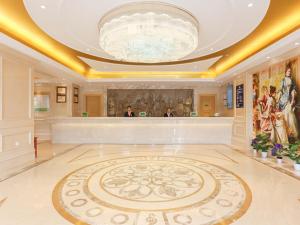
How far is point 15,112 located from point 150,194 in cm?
410

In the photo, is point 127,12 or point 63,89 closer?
point 127,12

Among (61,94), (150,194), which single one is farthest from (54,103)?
(150,194)

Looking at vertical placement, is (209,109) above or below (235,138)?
above

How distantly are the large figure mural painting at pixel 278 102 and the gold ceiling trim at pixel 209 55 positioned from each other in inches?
37.6

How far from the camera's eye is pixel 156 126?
7.89 metres

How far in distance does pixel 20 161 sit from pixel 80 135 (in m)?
3.00

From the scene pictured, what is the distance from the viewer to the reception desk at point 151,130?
7.86 meters

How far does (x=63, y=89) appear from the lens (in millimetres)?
9453

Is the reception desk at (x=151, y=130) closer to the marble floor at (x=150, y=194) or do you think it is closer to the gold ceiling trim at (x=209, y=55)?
the gold ceiling trim at (x=209, y=55)

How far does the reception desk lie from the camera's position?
786cm

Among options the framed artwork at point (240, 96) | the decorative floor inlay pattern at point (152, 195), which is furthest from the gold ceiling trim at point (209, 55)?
the decorative floor inlay pattern at point (152, 195)

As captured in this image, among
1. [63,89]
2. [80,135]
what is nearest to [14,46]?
[80,135]

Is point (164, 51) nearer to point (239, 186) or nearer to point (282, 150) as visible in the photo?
point (239, 186)

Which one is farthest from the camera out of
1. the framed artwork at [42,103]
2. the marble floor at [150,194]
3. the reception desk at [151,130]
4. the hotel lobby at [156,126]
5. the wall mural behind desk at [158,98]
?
the wall mural behind desk at [158,98]
